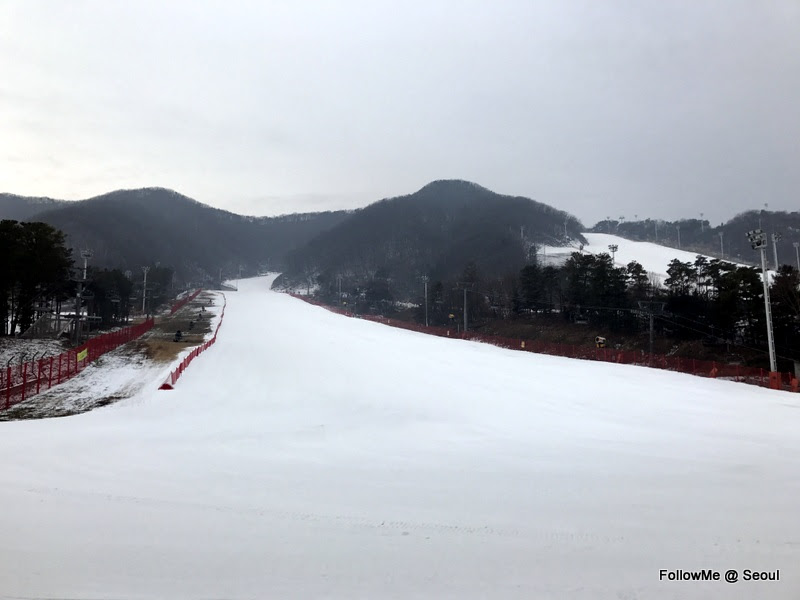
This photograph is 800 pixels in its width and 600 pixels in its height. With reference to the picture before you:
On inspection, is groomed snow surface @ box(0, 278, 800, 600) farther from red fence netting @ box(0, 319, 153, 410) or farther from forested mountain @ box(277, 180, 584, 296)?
forested mountain @ box(277, 180, 584, 296)

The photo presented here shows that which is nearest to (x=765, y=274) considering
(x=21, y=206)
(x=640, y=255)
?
(x=640, y=255)

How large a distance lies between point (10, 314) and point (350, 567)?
151 ft

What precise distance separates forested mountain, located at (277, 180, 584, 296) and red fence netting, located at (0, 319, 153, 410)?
280 feet

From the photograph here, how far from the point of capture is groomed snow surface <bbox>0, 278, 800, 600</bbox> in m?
5.00

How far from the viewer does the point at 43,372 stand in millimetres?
21094

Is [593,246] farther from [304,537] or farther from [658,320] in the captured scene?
[304,537]

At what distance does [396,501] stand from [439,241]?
154455 millimetres

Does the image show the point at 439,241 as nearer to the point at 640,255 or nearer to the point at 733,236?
the point at 640,255

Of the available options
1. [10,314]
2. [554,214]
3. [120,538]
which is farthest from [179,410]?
[554,214]

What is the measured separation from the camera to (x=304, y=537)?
5.84m

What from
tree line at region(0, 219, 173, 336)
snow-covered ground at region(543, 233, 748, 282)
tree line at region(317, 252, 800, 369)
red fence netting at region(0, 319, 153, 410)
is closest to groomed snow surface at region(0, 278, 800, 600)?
red fence netting at region(0, 319, 153, 410)

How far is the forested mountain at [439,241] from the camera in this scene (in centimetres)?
12594

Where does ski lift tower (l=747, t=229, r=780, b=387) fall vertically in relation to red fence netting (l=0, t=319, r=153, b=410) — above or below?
above

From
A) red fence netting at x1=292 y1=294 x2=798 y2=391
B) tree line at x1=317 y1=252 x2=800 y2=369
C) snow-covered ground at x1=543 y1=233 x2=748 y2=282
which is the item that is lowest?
red fence netting at x1=292 y1=294 x2=798 y2=391
